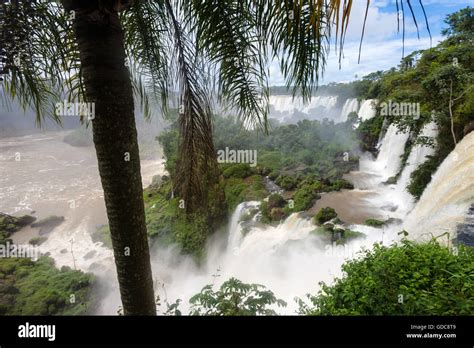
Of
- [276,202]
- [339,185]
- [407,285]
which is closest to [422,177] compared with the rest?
[339,185]

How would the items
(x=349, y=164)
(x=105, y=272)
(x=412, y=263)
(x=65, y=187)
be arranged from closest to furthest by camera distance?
(x=412, y=263), (x=105, y=272), (x=349, y=164), (x=65, y=187)

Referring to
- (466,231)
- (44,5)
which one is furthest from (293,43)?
(466,231)

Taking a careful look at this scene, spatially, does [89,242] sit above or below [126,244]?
below

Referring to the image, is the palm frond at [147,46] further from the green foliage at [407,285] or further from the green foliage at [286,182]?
the green foliage at [286,182]

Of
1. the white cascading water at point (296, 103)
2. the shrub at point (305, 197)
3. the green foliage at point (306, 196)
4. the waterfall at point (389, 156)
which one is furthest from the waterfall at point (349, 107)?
the shrub at point (305, 197)

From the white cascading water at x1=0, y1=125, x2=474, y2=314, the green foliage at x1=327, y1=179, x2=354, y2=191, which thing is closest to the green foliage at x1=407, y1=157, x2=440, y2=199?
the white cascading water at x1=0, y1=125, x2=474, y2=314

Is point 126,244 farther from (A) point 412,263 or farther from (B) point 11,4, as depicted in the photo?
(A) point 412,263
